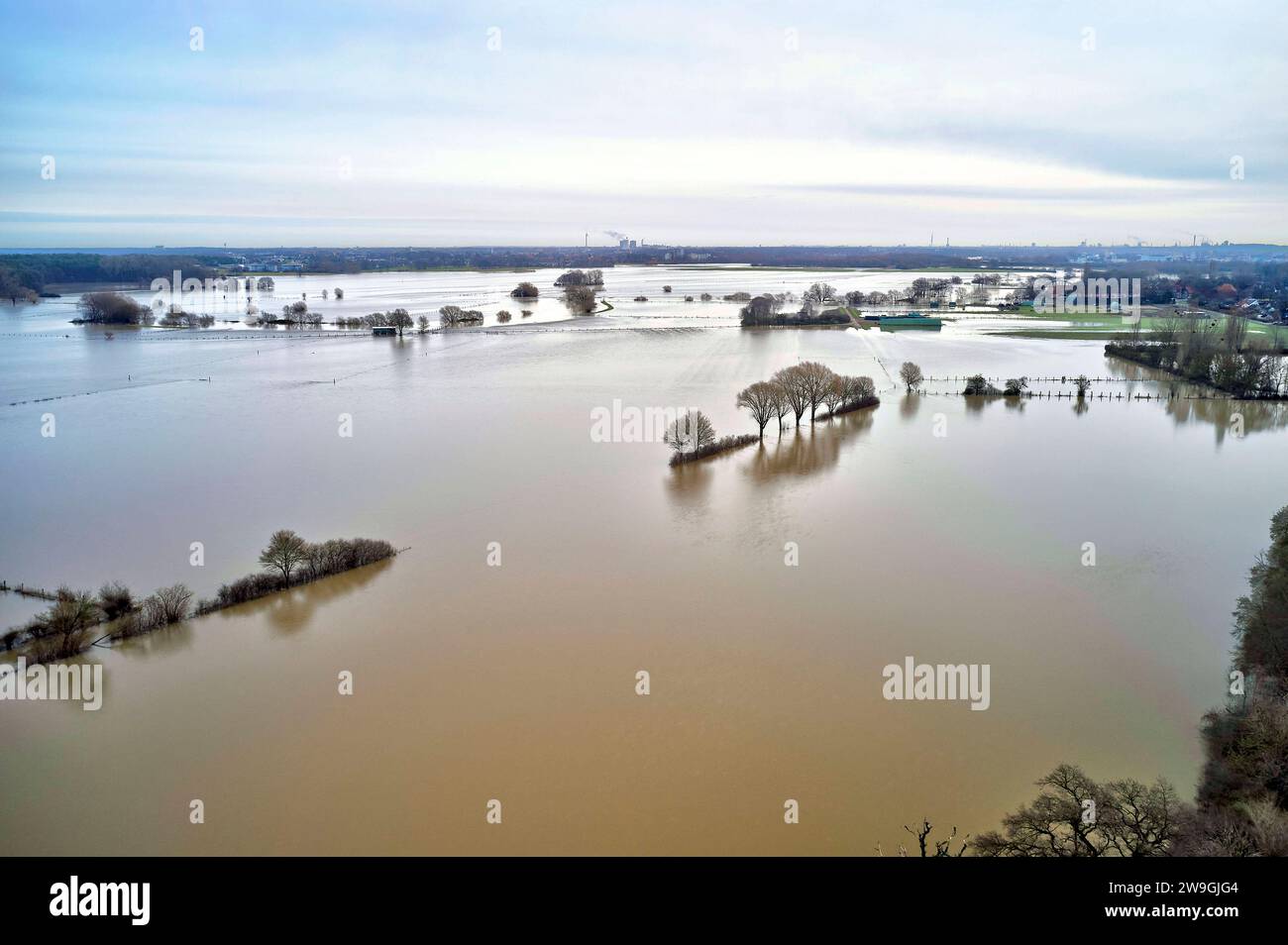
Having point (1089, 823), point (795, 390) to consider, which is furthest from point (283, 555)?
point (795, 390)

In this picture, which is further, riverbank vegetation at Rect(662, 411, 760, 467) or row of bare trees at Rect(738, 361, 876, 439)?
row of bare trees at Rect(738, 361, 876, 439)

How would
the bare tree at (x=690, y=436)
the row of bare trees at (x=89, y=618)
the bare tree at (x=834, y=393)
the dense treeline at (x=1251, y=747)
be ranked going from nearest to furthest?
the dense treeline at (x=1251, y=747) < the row of bare trees at (x=89, y=618) < the bare tree at (x=690, y=436) < the bare tree at (x=834, y=393)

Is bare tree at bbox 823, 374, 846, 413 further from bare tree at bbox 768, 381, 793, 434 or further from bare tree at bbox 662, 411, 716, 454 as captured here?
bare tree at bbox 662, 411, 716, 454

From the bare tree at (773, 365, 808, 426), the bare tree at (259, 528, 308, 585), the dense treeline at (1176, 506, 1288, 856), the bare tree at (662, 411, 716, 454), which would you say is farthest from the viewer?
the bare tree at (773, 365, 808, 426)

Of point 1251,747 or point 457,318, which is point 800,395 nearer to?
point 1251,747

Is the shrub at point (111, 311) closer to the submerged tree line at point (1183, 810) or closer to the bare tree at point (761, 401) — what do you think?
the bare tree at point (761, 401)

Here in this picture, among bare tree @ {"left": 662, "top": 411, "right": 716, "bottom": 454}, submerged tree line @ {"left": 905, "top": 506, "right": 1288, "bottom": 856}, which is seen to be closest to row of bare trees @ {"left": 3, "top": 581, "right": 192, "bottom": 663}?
submerged tree line @ {"left": 905, "top": 506, "right": 1288, "bottom": 856}

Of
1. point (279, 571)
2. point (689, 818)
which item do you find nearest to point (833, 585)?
point (689, 818)

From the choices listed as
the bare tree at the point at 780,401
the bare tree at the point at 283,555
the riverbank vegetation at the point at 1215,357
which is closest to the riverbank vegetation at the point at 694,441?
the bare tree at the point at 780,401
